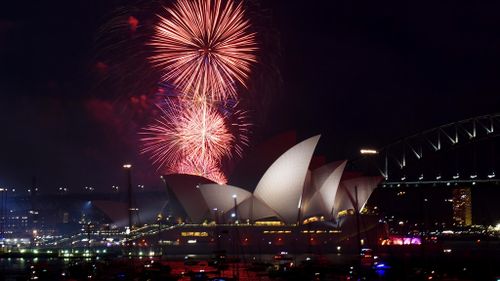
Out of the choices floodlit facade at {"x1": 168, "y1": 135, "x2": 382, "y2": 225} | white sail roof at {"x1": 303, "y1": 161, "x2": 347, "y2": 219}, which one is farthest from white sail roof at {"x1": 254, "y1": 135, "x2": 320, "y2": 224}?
white sail roof at {"x1": 303, "y1": 161, "x2": 347, "y2": 219}

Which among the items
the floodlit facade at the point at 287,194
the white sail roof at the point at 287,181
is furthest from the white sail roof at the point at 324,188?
the white sail roof at the point at 287,181

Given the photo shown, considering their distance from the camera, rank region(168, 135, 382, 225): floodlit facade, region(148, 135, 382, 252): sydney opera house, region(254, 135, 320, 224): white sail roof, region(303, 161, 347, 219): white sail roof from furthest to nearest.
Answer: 1. region(303, 161, 347, 219): white sail roof
2. region(148, 135, 382, 252): sydney opera house
3. region(168, 135, 382, 225): floodlit facade
4. region(254, 135, 320, 224): white sail roof

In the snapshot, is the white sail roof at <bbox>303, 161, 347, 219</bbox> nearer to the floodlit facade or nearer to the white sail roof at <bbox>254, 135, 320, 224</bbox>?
the floodlit facade

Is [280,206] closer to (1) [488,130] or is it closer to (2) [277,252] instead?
(2) [277,252]

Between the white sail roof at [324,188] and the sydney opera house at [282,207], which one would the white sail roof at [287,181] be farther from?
the white sail roof at [324,188]

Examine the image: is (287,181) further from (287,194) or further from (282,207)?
(282,207)

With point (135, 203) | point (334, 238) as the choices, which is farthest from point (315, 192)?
point (135, 203)

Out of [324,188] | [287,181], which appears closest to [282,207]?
[324,188]
